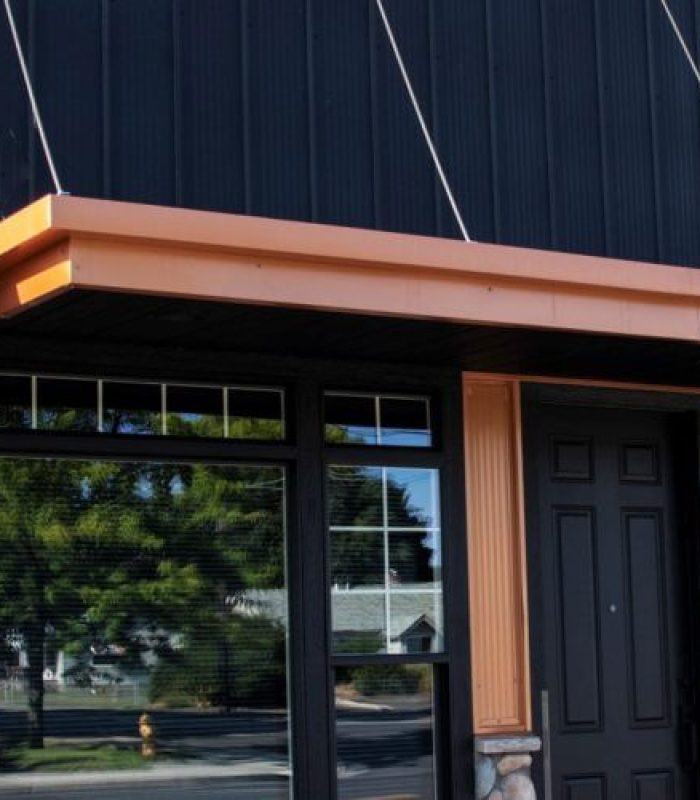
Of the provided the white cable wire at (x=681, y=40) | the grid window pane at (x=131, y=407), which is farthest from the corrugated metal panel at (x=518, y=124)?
the grid window pane at (x=131, y=407)

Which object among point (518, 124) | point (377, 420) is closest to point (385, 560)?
point (377, 420)

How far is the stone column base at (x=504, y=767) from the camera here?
762 centimetres

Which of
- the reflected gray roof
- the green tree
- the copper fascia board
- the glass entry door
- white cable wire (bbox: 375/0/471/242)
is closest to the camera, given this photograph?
the copper fascia board

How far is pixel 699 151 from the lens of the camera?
29.3ft

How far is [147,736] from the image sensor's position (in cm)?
700

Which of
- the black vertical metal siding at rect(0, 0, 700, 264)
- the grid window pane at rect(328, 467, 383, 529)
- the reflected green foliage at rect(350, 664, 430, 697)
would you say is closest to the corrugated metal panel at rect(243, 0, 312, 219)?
the black vertical metal siding at rect(0, 0, 700, 264)

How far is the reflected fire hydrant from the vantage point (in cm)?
699

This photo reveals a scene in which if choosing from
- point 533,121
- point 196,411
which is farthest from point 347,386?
point 533,121

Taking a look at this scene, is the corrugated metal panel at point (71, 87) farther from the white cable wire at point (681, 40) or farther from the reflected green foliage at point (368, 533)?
the white cable wire at point (681, 40)

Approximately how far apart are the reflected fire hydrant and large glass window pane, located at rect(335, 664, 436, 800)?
0.93 metres

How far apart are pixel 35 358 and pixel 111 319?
61cm

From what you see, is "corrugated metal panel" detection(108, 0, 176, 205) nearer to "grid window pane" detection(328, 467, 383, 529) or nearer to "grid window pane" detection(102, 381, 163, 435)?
"grid window pane" detection(102, 381, 163, 435)

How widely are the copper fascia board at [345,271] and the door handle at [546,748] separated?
7.22ft

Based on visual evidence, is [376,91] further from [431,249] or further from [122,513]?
[122,513]
